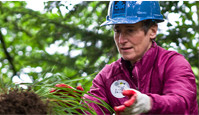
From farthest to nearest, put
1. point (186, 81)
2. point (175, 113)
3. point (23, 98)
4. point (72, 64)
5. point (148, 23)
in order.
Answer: point (72, 64)
point (148, 23)
point (186, 81)
point (175, 113)
point (23, 98)

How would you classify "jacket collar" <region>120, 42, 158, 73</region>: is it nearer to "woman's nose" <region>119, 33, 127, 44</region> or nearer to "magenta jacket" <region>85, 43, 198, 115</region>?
"magenta jacket" <region>85, 43, 198, 115</region>

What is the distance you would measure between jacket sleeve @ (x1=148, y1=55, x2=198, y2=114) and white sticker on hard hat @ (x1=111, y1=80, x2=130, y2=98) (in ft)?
1.01

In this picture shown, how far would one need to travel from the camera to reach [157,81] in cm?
209

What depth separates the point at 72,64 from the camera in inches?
180

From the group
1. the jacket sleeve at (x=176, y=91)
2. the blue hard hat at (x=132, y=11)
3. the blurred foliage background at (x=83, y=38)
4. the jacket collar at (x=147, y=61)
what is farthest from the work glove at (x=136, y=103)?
the blurred foliage background at (x=83, y=38)

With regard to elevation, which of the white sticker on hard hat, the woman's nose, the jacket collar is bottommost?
the white sticker on hard hat

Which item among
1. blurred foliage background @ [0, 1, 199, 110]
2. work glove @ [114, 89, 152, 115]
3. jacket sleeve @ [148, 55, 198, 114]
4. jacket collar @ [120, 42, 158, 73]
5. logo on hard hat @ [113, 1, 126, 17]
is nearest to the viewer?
work glove @ [114, 89, 152, 115]

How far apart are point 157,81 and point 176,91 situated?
1.25 feet

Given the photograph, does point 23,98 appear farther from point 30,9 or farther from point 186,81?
point 30,9

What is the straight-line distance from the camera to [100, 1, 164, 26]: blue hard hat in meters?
2.20

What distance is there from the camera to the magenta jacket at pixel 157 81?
5.45 ft

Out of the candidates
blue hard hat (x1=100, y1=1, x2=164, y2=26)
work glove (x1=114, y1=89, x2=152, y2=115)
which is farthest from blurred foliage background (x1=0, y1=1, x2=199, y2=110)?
work glove (x1=114, y1=89, x2=152, y2=115)

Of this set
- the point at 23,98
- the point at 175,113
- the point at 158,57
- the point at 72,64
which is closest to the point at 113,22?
the point at 158,57

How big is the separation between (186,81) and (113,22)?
0.63m
